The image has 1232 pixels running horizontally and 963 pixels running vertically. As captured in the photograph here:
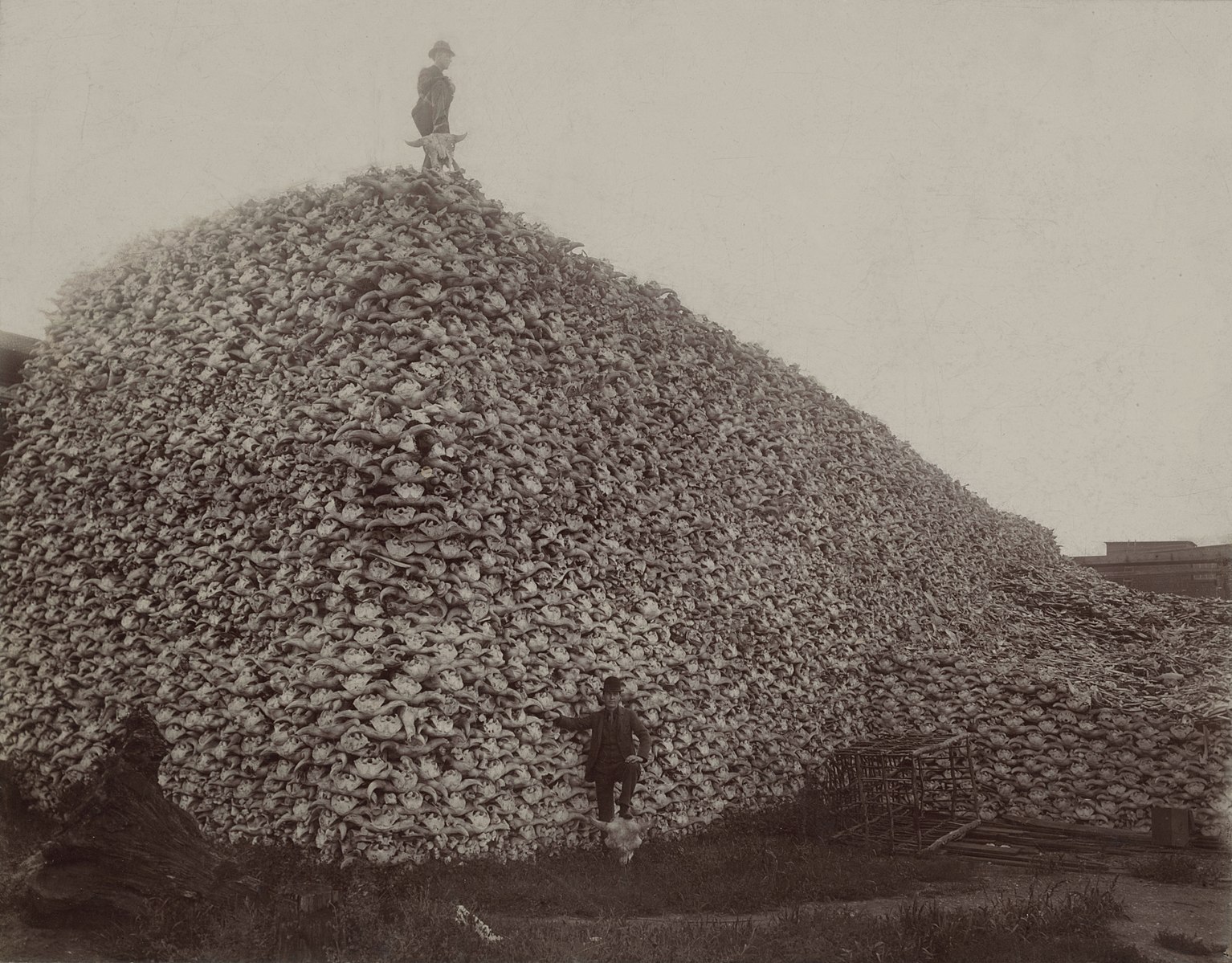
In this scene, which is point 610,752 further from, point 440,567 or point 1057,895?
point 1057,895

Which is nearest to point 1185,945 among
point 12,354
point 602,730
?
point 602,730

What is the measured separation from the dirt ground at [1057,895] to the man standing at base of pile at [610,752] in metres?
1.56

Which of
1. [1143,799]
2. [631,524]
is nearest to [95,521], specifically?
[631,524]

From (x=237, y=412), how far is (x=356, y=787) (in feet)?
12.5

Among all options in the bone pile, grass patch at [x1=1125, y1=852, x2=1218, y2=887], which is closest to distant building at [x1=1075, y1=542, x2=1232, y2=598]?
the bone pile

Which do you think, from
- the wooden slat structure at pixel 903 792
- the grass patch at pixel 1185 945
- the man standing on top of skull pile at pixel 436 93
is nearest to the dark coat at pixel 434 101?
the man standing on top of skull pile at pixel 436 93

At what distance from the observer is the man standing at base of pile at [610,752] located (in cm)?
859

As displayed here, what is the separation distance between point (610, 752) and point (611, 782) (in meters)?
0.28

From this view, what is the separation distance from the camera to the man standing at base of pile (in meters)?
8.59

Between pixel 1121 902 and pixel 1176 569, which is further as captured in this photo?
pixel 1176 569

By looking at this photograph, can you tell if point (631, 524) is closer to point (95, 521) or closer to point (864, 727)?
point (864, 727)

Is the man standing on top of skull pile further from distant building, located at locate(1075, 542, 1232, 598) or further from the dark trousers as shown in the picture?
distant building, located at locate(1075, 542, 1232, 598)

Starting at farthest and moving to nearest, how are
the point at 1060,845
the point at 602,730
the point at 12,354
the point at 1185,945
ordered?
1. the point at 12,354
2. the point at 1060,845
3. the point at 602,730
4. the point at 1185,945

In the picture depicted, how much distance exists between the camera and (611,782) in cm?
863
